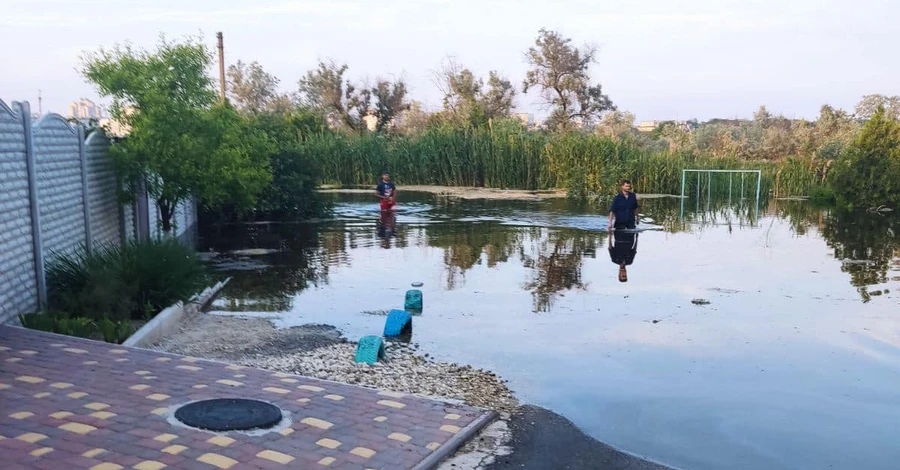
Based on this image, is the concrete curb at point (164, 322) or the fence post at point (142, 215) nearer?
the concrete curb at point (164, 322)

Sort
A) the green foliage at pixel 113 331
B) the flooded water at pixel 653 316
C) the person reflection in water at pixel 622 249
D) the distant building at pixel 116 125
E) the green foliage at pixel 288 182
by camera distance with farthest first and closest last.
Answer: the green foliage at pixel 288 182 < the person reflection in water at pixel 622 249 < the distant building at pixel 116 125 < the green foliage at pixel 113 331 < the flooded water at pixel 653 316

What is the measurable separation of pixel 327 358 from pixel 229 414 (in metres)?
2.16

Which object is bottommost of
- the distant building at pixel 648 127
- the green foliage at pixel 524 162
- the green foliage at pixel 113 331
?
the green foliage at pixel 113 331

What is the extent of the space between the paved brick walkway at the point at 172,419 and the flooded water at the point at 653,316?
146cm

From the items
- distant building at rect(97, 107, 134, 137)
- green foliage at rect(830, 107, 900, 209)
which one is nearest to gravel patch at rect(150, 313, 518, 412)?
distant building at rect(97, 107, 134, 137)

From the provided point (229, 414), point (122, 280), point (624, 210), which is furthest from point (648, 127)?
point (229, 414)

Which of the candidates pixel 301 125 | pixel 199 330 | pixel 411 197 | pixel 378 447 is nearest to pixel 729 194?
pixel 411 197

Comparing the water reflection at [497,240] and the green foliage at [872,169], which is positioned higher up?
the green foliage at [872,169]

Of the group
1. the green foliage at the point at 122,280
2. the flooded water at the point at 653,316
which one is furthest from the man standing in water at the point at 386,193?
the green foliage at the point at 122,280

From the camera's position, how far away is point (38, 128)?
8.74 meters

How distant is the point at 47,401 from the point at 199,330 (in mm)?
3189

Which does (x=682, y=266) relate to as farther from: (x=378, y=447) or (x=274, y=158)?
(x=274, y=158)

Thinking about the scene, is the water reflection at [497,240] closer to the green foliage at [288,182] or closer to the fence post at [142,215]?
the green foliage at [288,182]

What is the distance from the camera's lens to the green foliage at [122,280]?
820cm
